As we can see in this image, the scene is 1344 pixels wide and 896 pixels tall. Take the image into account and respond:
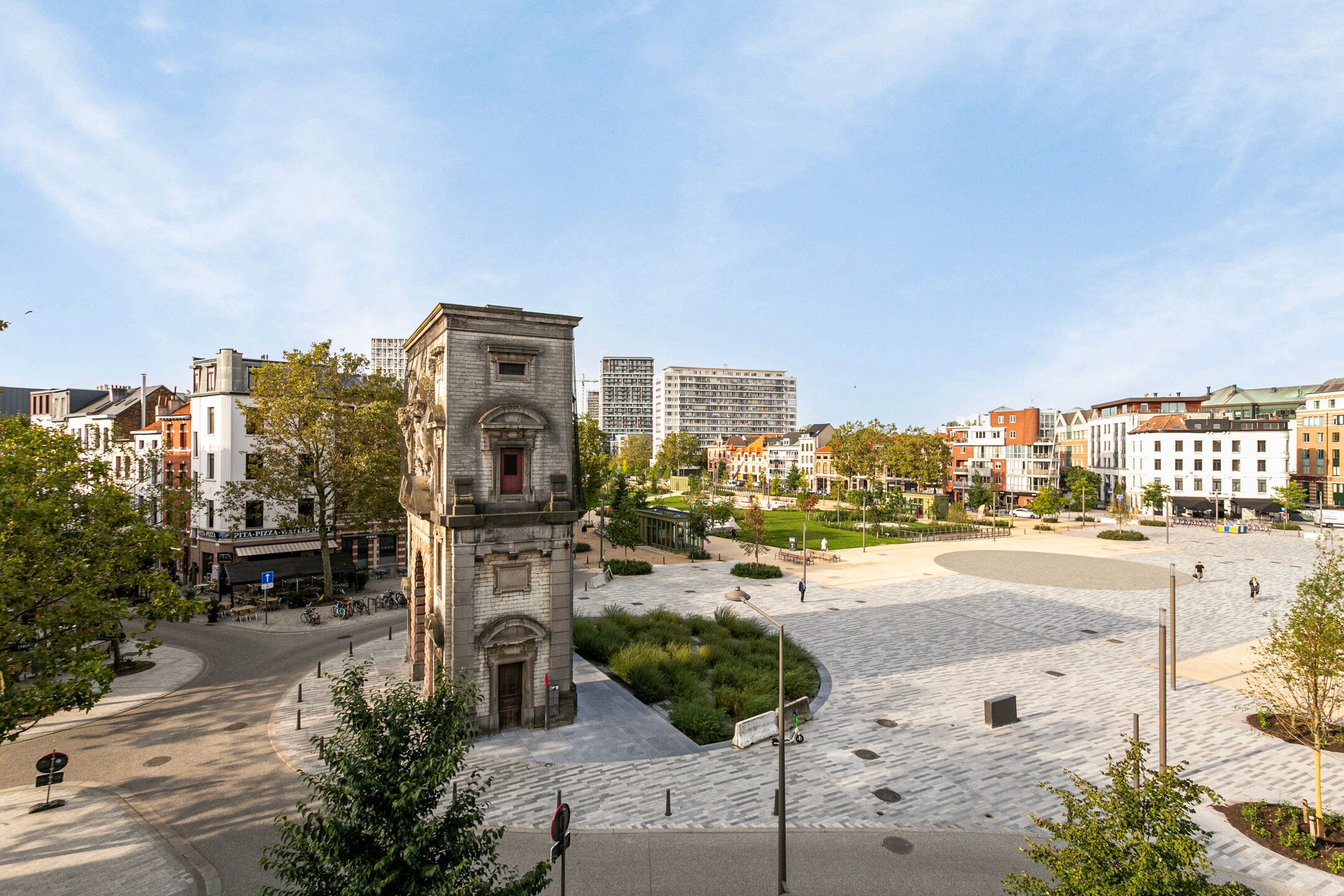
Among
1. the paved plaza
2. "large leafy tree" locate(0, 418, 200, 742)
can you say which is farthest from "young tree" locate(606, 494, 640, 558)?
"large leafy tree" locate(0, 418, 200, 742)

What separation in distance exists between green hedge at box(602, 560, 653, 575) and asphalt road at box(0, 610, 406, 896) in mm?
23791

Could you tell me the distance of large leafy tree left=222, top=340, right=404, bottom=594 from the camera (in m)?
39.1

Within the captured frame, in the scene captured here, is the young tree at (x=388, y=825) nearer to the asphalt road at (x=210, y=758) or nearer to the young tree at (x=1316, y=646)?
the asphalt road at (x=210, y=758)

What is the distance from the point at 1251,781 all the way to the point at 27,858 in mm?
32020

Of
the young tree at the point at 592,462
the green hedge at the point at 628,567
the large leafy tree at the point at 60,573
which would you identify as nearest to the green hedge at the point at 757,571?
the green hedge at the point at 628,567

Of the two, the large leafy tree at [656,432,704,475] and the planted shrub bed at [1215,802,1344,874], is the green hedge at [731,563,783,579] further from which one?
the large leafy tree at [656,432,704,475]

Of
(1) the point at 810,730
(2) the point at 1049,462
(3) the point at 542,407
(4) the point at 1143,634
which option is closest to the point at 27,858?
(3) the point at 542,407

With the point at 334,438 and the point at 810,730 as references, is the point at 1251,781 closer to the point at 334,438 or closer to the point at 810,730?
the point at 810,730

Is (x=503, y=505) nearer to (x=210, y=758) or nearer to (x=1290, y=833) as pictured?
(x=210, y=758)

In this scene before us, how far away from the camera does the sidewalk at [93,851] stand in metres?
14.0

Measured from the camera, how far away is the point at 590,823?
16219 mm

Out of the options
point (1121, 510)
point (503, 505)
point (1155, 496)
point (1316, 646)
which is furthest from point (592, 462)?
point (1155, 496)

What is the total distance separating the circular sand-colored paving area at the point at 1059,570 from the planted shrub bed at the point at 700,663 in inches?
1086

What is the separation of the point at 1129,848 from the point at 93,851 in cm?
2193
